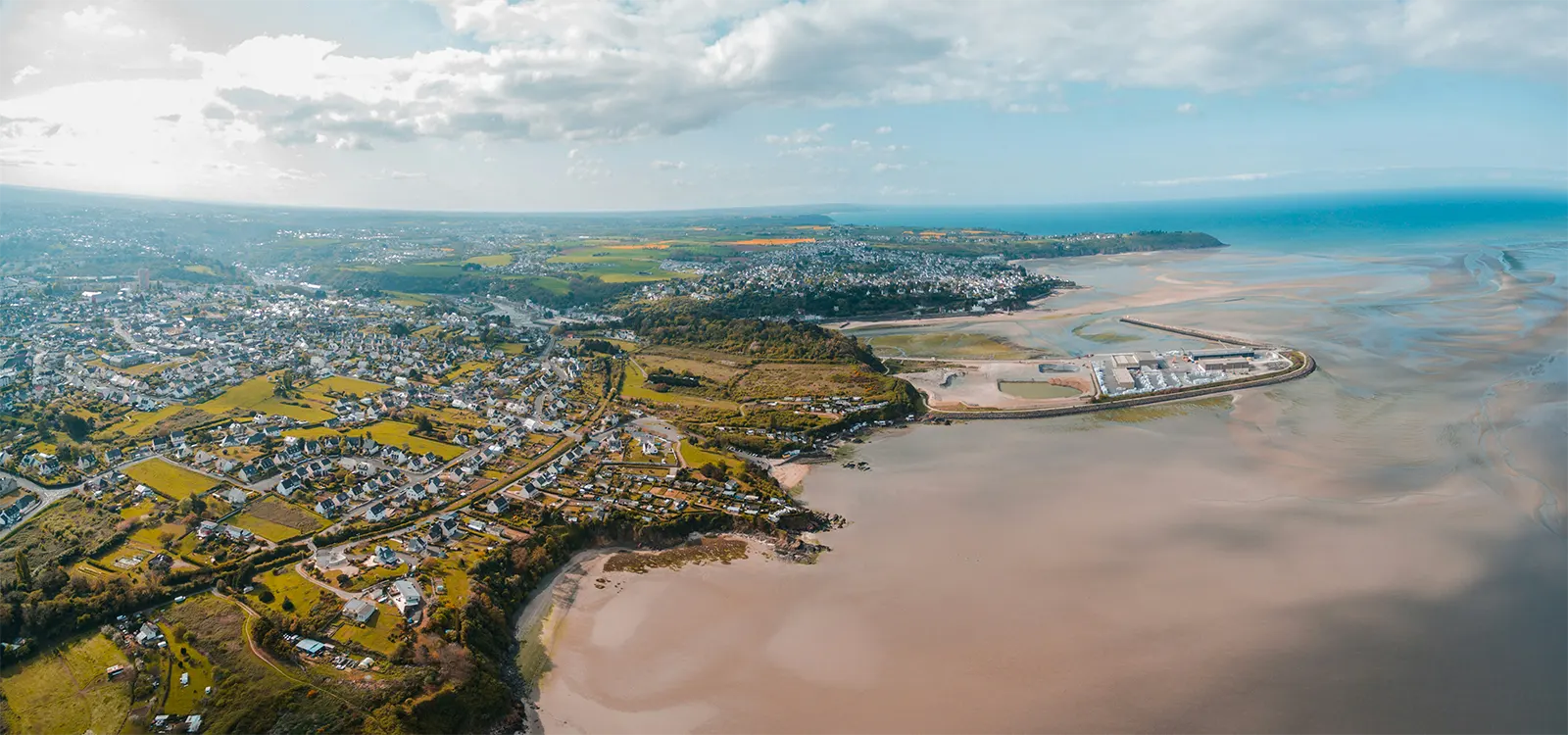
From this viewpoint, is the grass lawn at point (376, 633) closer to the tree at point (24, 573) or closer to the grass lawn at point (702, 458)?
the tree at point (24, 573)

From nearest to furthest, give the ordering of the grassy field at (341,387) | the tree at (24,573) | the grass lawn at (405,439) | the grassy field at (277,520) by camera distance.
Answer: the tree at (24,573) < the grassy field at (277,520) < the grass lawn at (405,439) < the grassy field at (341,387)

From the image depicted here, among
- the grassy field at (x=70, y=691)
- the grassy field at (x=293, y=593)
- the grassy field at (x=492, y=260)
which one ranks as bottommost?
the grassy field at (x=70, y=691)

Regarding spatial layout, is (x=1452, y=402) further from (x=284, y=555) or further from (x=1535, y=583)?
(x=284, y=555)

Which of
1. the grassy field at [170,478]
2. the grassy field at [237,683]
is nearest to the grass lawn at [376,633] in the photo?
the grassy field at [237,683]

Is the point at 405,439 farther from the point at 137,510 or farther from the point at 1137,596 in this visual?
the point at 1137,596

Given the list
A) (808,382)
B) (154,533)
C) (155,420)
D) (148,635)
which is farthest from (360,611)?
(808,382)

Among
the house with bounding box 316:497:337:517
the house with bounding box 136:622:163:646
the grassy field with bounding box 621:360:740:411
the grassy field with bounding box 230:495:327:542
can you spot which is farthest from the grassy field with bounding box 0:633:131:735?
the grassy field with bounding box 621:360:740:411
